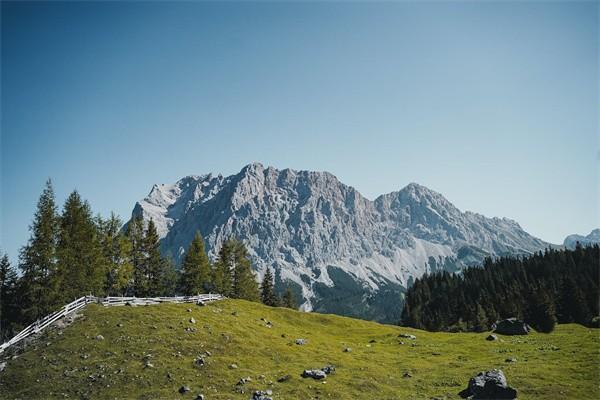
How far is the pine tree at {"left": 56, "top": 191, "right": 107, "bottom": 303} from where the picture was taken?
48.2 meters

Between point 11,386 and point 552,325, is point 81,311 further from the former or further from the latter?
point 552,325

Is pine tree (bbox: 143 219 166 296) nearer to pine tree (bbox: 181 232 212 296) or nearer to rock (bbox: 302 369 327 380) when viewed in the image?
pine tree (bbox: 181 232 212 296)

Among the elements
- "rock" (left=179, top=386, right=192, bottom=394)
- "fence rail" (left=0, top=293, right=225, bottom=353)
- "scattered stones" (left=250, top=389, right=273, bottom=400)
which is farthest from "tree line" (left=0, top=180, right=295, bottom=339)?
"scattered stones" (left=250, top=389, right=273, bottom=400)

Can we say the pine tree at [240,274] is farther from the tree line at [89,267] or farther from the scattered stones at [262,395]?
the scattered stones at [262,395]

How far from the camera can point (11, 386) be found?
1099 inches

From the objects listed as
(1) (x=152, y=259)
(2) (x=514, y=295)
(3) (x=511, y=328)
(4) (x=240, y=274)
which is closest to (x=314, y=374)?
(1) (x=152, y=259)

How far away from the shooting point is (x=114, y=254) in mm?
62188

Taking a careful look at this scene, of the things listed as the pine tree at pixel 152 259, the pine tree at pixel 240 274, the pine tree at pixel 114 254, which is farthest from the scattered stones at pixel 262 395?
the pine tree at pixel 240 274

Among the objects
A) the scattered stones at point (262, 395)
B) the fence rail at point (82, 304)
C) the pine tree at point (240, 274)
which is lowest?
the scattered stones at point (262, 395)

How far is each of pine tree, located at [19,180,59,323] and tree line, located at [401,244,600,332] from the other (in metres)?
97.3

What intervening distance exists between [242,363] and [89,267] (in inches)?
1295

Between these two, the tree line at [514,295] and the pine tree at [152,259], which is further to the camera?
the tree line at [514,295]

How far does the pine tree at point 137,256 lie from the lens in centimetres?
6981

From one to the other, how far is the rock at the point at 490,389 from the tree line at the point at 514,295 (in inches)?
2685
